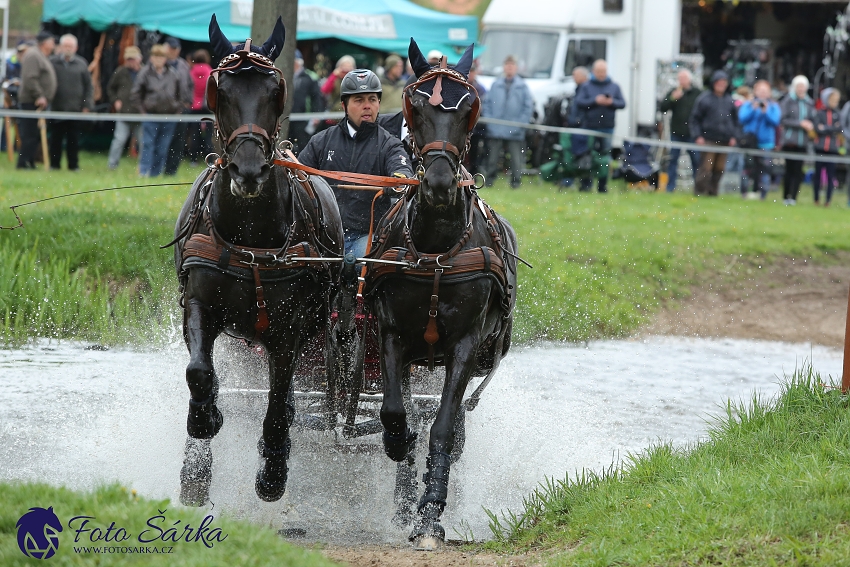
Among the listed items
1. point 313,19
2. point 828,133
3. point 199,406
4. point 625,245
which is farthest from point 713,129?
point 199,406

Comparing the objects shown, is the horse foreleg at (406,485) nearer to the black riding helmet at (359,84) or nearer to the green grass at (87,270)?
the black riding helmet at (359,84)

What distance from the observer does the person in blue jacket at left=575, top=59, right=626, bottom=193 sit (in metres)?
16.4

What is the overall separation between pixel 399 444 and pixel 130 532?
6.04 ft

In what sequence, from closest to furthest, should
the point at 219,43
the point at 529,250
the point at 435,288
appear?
the point at 219,43
the point at 435,288
the point at 529,250

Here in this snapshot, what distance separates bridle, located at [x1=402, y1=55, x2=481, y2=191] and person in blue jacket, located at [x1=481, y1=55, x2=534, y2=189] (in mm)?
10583

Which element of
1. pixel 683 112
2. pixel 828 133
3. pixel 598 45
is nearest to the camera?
pixel 683 112

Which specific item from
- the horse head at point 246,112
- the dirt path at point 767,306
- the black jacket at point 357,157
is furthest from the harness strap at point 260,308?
the dirt path at point 767,306

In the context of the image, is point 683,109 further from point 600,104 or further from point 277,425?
point 277,425

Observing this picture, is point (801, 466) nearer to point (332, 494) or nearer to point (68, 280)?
point (332, 494)

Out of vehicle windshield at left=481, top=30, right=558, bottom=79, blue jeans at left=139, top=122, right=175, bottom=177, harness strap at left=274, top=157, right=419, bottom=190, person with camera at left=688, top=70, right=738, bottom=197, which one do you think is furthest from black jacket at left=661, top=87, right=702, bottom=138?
harness strap at left=274, top=157, right=419, bottom=190

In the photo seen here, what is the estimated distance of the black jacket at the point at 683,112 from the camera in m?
17.6

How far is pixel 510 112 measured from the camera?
1633cm

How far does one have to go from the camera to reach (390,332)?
5.59 m

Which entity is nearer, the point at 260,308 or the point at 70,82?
the point at 260,308
